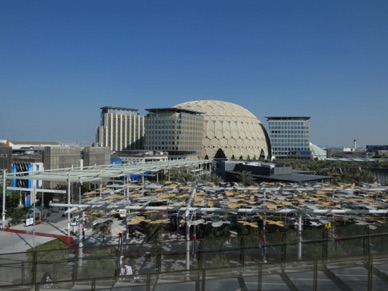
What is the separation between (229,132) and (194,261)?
247ft

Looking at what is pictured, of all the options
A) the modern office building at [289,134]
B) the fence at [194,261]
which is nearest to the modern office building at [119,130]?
the modern office building at [289,134]

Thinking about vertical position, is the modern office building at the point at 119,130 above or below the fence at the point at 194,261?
above

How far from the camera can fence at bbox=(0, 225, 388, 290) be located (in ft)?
13.0

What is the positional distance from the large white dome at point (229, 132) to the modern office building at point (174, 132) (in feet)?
14.4

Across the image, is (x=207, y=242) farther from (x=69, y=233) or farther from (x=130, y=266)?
(x=69, y=233)

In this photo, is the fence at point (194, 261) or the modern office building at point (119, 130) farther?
the modern office building at point (119, 130)

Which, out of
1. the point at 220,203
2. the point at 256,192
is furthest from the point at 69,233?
the point at 256,192

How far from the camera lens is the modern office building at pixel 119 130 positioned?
84062 mm

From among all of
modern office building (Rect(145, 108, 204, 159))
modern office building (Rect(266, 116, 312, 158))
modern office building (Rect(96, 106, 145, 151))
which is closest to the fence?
modern office building (Rect(145, 108, 204, 159))

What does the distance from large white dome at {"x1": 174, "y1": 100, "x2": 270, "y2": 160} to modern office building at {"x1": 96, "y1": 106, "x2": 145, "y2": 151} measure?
12.8 metres

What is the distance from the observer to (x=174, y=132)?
72.4 meters

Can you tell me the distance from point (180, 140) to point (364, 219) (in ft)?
183

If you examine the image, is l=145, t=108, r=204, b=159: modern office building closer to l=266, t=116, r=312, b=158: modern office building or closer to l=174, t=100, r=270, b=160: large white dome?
l=174, t=100, r=270, b=160: large white dome

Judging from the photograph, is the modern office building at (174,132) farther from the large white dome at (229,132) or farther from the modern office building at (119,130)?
the modern office building at (119,130)
